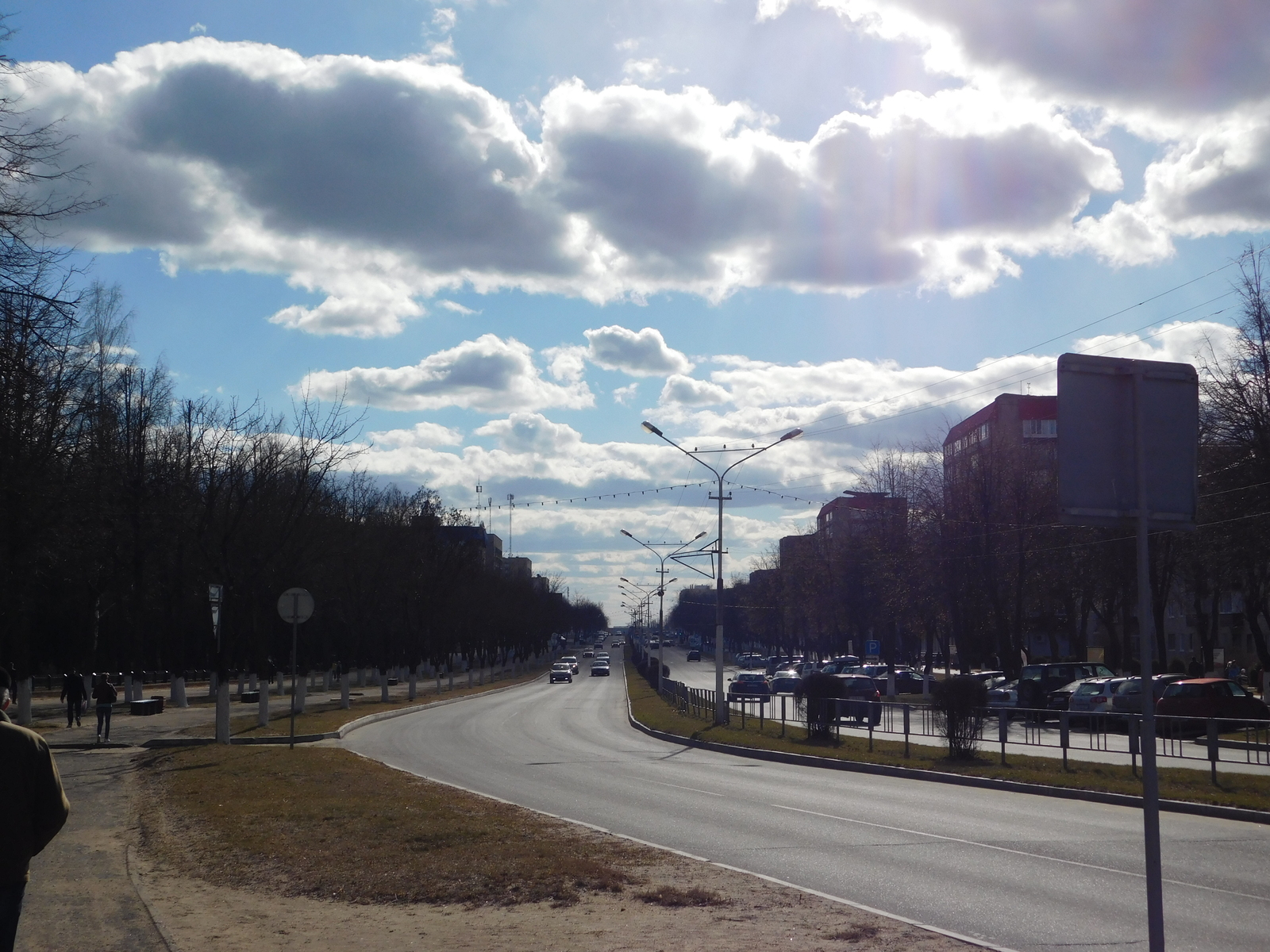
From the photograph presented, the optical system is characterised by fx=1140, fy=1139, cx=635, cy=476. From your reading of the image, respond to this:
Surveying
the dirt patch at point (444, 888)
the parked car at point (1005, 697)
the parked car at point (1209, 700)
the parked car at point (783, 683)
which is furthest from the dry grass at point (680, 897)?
the parked car at point (783, 683)

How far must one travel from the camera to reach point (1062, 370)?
6.02 m

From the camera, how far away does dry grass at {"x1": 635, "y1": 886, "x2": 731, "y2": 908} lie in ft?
29.7

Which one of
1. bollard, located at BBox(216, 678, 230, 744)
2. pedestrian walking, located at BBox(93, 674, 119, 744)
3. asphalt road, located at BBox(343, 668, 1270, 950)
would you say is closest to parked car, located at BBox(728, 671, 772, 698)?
asphalt road, located at BBox(343, 668, 1270, 950)

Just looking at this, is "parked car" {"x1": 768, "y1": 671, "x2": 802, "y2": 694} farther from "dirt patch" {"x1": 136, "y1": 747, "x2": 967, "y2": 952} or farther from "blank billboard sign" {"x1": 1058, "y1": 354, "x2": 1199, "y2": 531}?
"blank billboard sign" {"x1": 1058, "y1": 354, "x2": 1199, "y2": 531}

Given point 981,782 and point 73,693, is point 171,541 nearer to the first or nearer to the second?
point 73,693

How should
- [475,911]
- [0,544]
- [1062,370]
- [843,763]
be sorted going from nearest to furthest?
[1062,370]
[475,911]
[843,763]
[0,544]

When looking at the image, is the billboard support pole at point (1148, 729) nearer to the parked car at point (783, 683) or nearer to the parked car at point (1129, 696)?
the parked car at point (1129, 696)

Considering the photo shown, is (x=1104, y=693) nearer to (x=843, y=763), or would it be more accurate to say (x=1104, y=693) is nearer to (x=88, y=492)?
(x=843, y=763)

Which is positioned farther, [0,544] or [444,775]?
[0,544]

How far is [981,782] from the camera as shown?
2027 cm

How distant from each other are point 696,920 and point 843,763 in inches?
639

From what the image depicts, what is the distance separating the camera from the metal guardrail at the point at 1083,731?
69.2 feet

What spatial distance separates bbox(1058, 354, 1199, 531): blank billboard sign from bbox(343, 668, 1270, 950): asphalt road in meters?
3.78

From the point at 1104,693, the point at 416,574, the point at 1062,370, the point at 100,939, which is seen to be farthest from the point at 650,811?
the point at 416,574
